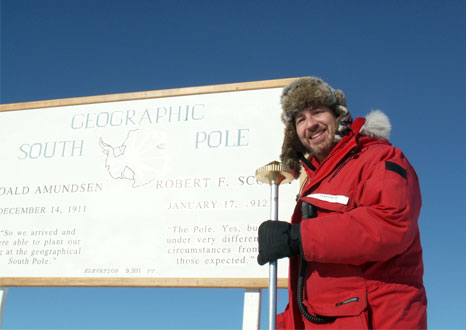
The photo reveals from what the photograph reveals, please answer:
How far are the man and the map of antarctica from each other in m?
2.00

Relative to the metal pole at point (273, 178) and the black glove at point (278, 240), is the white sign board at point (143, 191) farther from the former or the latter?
the black glove at point (278, 240)

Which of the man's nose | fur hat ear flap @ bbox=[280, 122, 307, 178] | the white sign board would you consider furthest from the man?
the white sign board

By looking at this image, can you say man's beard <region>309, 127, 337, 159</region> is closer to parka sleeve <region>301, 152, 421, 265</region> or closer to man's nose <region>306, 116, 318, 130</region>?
man's nose <region>306, 116, 318, 130</region>

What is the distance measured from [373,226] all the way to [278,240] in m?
0.38

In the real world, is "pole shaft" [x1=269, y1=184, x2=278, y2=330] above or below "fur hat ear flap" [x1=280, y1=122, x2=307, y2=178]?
below

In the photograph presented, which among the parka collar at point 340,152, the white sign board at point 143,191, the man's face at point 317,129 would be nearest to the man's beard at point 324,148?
the man's face at point 317,129

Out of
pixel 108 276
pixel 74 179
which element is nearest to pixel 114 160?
pixel 74 179

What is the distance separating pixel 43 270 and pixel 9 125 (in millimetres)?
1458

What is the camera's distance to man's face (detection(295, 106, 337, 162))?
2281 millimetres

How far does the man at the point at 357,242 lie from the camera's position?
1668 mm

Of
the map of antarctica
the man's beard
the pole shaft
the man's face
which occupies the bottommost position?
the pole shaft

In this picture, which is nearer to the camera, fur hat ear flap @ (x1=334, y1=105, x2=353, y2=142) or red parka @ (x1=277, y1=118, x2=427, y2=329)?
red parka @ (x1=277, y1=118, x2=427, y2=329)

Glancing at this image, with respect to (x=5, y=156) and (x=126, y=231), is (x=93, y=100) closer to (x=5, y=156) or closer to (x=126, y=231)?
(x=5, y=156)

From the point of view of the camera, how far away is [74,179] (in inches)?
159
